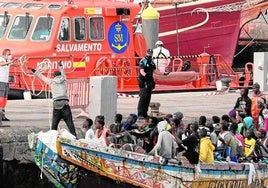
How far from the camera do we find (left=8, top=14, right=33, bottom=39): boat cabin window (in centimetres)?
2791

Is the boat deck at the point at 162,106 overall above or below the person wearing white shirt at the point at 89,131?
above

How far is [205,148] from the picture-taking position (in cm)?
1852

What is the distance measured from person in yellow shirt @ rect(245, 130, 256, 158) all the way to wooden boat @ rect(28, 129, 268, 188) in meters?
1.40

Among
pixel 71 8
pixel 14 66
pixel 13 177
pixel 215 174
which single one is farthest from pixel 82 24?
pixel 215 174

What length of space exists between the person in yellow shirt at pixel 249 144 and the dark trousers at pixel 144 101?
9.06 feet

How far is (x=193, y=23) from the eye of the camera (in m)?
34.0

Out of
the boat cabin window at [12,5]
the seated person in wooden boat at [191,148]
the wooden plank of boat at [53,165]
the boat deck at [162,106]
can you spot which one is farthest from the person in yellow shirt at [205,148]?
the boat cabin window at [12,5]

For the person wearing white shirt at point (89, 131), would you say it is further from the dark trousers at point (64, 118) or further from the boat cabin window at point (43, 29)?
the boat cabin window at point (43, 29)

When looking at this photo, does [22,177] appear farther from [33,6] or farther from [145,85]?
[33,6]

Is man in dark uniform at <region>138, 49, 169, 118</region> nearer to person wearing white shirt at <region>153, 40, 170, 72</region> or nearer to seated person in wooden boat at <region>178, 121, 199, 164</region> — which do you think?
seated person in wooden boat at <region>178, 121, 199, 164</region>

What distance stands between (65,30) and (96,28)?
39.0 inches

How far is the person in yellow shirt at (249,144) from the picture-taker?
65.0 feet

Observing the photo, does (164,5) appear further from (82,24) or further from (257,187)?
(257,187)

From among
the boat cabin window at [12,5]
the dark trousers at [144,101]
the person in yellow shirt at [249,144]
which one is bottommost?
the person in yellow shirt at [249,144]
